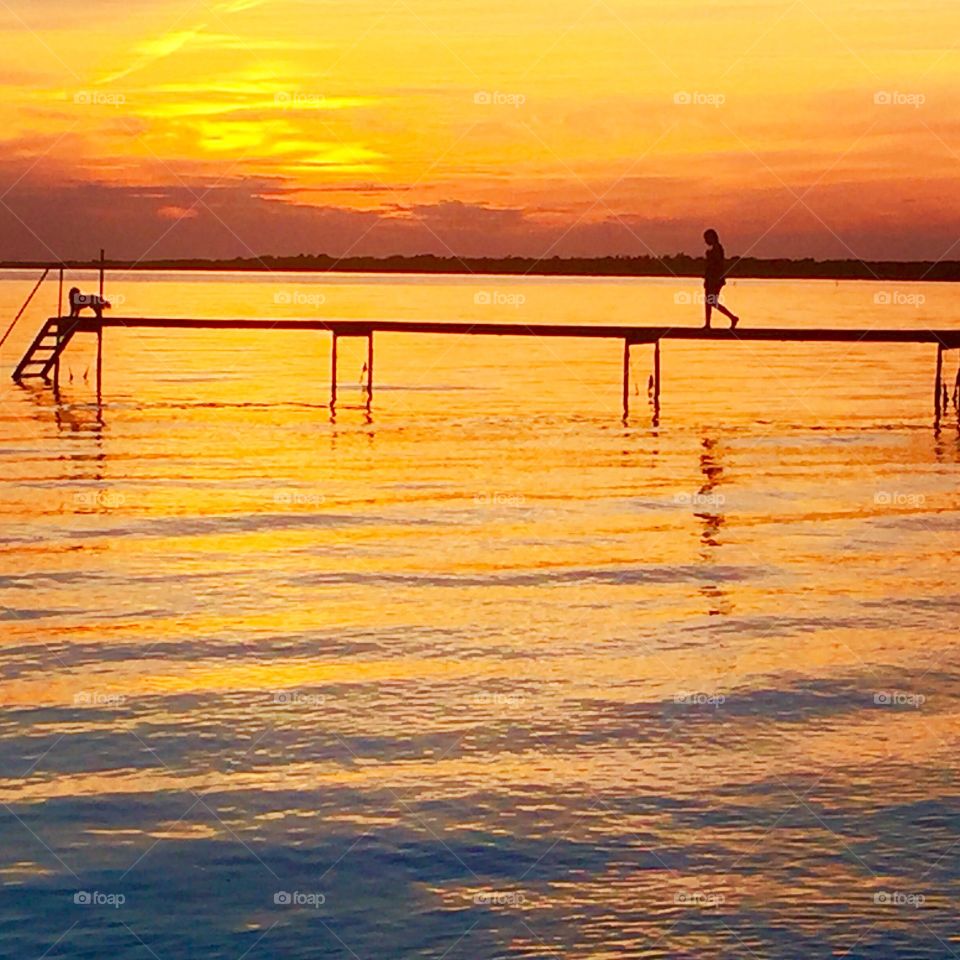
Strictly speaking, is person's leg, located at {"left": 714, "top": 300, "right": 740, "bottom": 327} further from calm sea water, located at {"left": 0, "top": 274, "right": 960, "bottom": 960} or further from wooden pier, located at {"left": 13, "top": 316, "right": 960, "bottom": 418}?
calm sea water, located at {"left": 0, "top": 274, "right": 960, "bottom": 960}

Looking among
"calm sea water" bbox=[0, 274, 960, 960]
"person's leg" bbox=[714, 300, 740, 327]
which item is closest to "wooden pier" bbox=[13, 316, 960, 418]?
"person's leg" bbox=[714, 300, 740, 327]

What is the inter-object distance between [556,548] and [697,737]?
30.2 feet

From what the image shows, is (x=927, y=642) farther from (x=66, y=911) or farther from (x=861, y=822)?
(x=66, y=911)

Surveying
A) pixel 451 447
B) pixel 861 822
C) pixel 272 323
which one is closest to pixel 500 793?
pixel 861 822

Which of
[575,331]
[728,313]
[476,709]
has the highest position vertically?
[728,313]

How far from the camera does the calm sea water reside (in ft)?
30.0

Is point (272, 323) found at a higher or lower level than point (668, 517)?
higher

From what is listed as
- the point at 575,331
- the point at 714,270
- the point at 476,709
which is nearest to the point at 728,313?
the point at 714,270

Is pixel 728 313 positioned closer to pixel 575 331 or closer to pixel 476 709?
pixel 575 331

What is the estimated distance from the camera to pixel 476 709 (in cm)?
1322

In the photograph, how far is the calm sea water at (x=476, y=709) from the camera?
914 centimetres

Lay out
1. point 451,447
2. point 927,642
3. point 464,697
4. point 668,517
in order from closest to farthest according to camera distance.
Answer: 1. point 464,697
2. point 927,642
3. point 668,517
4. point 451,447

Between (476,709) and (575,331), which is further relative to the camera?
(575,331)

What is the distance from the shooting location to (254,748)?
12.0m
